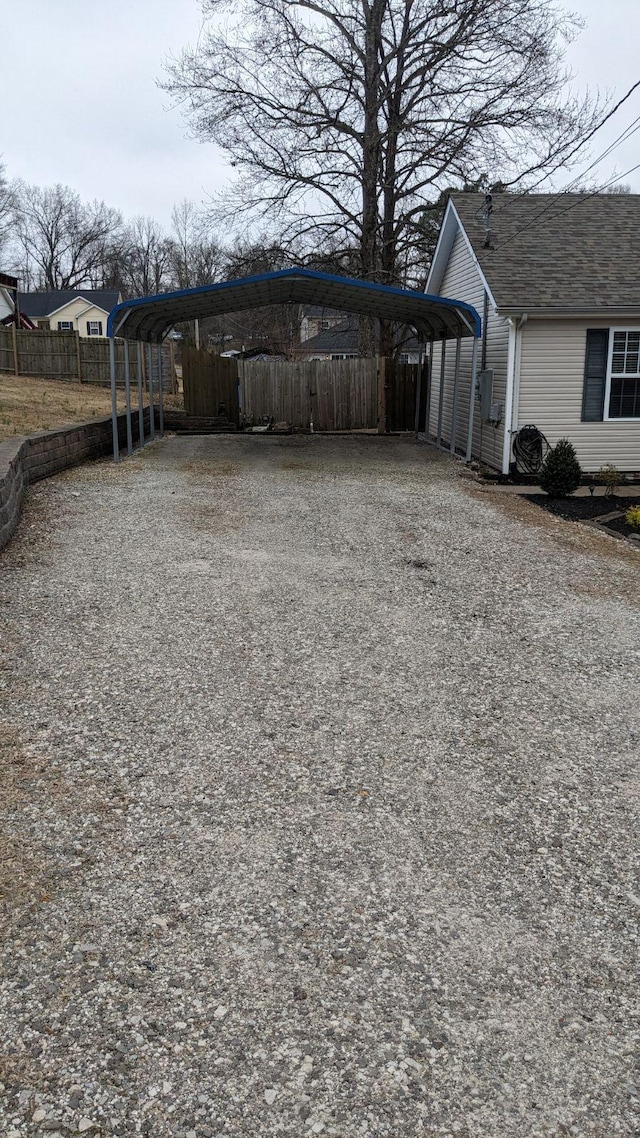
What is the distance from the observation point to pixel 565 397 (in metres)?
12.9

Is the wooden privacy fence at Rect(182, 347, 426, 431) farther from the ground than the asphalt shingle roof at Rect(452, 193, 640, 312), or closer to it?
closer to it

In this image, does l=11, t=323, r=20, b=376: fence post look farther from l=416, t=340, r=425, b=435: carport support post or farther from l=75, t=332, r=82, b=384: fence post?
l=416, t=340, r=425, b=435: carport support post

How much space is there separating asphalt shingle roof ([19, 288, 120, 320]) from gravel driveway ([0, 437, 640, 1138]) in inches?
1949

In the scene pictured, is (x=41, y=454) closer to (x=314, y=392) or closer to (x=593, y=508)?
(x=593, y=508)

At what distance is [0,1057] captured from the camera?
7.34ft

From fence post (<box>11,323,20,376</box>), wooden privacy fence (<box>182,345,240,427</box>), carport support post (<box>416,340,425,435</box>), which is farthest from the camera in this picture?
fence post (<box>11,323,20,376</box>)

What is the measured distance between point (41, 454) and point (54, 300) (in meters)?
46.2

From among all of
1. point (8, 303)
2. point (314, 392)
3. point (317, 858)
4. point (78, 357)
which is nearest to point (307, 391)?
point (314, 392)

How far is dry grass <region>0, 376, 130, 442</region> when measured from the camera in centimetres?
1379

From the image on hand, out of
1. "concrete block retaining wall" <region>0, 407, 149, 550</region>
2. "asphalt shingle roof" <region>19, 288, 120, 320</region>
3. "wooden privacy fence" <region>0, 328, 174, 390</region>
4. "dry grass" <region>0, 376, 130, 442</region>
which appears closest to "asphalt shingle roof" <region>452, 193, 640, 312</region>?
"concrete block retaining wall" <region>0, 407, 149, 550</region>

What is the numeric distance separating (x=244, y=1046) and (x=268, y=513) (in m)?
7.72

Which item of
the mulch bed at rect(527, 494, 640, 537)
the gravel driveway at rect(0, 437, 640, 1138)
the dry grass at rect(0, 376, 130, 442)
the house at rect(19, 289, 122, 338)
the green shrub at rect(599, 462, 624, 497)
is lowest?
the gravel driveway at rect(0, 437, 640, 1138)

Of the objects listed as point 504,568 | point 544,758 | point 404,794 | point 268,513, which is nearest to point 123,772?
point 404,794

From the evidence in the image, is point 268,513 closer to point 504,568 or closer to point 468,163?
point 504,568
